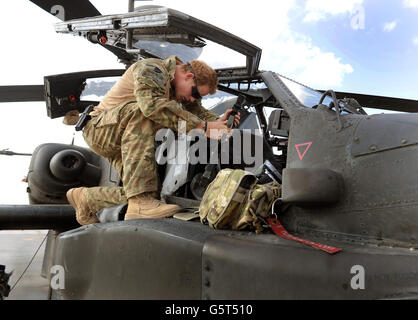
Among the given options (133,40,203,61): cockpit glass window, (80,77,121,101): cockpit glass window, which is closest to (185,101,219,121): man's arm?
(133,40,203,61): cockpit glass window

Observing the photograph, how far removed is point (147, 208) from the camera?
7.55ft

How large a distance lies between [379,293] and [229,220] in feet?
2.57

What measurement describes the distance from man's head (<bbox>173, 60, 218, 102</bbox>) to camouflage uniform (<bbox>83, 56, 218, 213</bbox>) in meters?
0.06

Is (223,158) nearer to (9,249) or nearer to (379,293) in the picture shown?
(379,293)

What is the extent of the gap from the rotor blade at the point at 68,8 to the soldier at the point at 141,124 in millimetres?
2380

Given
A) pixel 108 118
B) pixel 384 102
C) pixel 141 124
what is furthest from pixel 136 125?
pixel 384 102

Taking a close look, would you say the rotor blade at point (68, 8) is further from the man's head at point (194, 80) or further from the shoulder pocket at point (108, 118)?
the man's head at point (194, 80)

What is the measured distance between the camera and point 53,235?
15.0 feet

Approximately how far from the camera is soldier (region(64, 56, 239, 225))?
2312 millimetres

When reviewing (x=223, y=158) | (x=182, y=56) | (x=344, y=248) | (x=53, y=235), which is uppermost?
(x=182, y=56)

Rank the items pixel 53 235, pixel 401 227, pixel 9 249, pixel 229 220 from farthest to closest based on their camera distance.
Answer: pixel 9 249 → pixel 53 235 → pixel 229 220 → pixel 401 227

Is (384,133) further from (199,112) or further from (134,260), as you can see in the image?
(199,112)
